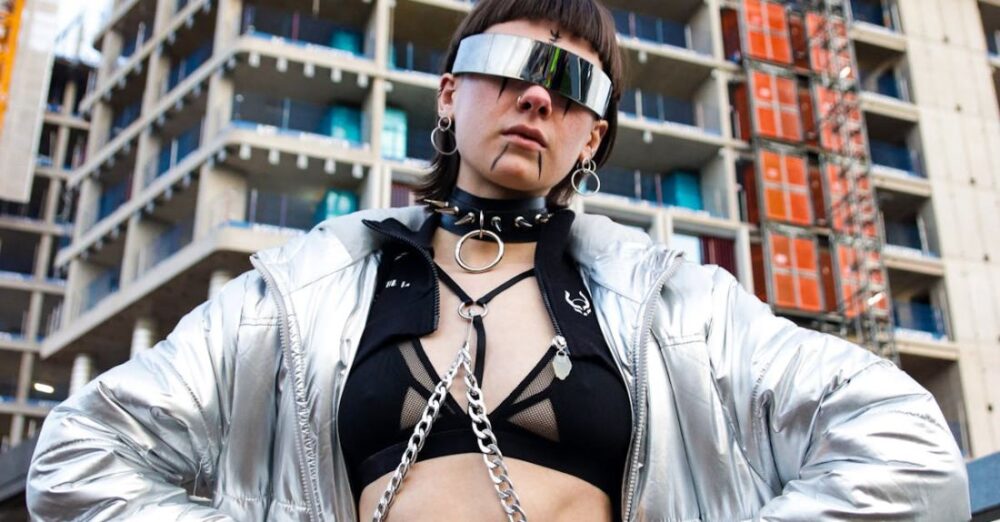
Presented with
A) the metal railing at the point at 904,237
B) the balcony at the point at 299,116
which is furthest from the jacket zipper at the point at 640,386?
the metal railing at the point at 904,237

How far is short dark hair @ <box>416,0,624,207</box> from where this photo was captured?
8.82 feet

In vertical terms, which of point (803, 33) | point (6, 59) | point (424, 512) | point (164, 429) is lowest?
point (424, 512)

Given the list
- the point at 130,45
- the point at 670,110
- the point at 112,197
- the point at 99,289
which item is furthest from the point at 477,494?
the point at 130,45

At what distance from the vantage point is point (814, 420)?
2.07 metres

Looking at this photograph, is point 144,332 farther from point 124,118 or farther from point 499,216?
point 499,216

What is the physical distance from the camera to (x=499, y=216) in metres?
2.71

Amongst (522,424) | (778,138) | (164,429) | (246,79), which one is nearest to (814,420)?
(522,424)

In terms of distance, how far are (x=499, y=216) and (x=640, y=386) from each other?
0.63 meters

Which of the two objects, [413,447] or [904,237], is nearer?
[413,447]

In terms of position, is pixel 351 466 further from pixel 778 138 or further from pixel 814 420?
pixel 778 138

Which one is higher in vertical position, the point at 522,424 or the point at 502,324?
the point at 502,324

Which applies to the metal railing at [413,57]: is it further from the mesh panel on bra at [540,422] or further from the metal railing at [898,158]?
the mesh panel on bra at [540,422]

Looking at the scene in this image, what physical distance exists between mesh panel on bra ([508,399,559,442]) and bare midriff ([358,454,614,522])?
70 mm

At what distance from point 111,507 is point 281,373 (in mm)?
513
